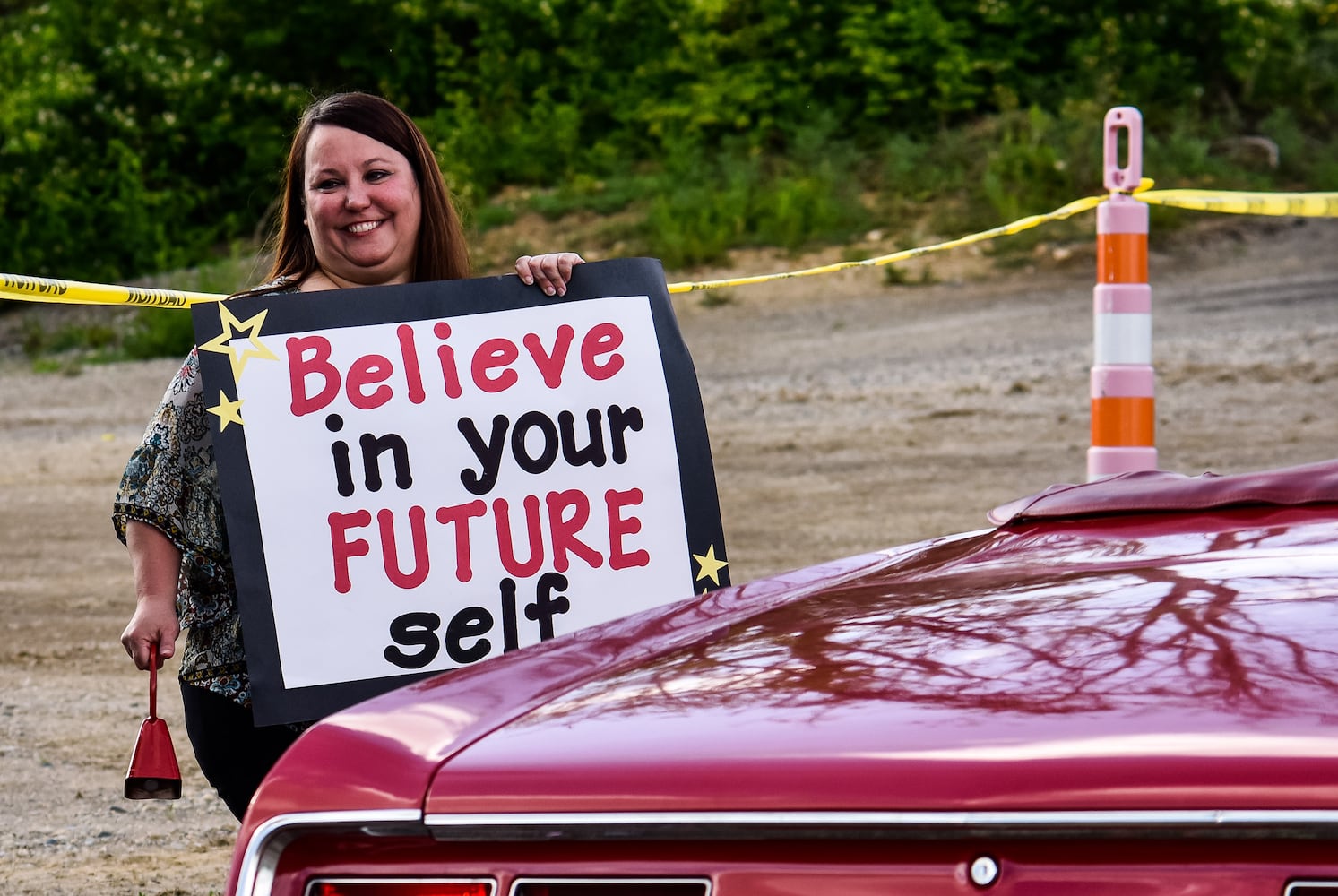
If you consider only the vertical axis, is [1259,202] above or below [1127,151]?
below

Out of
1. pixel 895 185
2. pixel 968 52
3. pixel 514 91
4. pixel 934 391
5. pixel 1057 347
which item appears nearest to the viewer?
pixel 934 391

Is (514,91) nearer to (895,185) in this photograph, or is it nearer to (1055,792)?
(895,185)

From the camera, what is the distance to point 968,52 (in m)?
19.9

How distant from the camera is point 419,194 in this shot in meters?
3.08

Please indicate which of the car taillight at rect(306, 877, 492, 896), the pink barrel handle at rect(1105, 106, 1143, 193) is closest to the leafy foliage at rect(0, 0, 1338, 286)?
the pink barrel handle at rect(1105, 106, 1143, 193)

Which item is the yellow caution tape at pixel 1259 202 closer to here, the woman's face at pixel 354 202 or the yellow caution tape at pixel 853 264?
the yellow caution tape at pixel 853 264

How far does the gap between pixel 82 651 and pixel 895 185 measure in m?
12.5

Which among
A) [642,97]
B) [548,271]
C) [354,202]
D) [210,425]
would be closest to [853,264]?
[548,271]

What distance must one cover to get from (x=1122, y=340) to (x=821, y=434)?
5.04 m

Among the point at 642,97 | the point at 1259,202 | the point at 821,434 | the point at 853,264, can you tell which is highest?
the point at 642,97

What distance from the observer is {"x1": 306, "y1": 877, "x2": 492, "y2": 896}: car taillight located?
142cm

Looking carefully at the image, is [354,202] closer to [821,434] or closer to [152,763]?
[152,763]

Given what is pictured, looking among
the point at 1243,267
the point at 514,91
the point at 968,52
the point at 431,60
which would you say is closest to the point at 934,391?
the point at 1243,267

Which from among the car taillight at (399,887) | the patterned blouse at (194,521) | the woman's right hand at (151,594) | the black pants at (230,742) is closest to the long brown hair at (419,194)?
the patterned blouse at (194,521)
